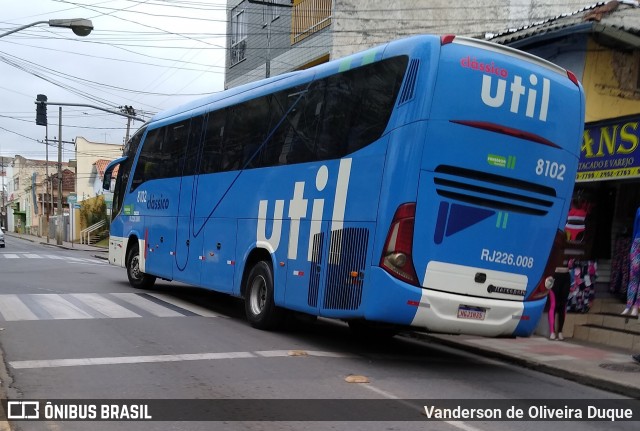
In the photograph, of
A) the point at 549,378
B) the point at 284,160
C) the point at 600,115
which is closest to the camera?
the point at 549,378

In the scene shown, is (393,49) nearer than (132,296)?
Yes

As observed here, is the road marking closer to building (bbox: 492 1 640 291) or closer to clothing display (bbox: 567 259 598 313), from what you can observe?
clothing display (bbox: 567 259 598 313)

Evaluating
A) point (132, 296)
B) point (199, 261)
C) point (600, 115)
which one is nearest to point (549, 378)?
point (600, 115)

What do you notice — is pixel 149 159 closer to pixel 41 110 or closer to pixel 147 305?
pixel 147 305

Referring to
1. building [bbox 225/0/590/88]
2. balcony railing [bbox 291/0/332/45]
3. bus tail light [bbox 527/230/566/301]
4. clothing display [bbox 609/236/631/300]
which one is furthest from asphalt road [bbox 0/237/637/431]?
balcony railing [bbox 291/0/332/45]

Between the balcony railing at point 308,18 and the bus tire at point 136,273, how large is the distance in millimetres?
9787

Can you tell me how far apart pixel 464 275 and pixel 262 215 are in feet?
11.9

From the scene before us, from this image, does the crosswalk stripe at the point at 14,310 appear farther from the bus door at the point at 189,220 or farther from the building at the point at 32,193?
the building at the point at 32,193

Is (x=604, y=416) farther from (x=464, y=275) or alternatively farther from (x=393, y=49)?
(x=393, y=49)

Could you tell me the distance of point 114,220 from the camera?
16328mm

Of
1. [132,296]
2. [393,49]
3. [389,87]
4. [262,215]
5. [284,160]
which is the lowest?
[132,296]

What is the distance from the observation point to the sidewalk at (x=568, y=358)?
7727 mm

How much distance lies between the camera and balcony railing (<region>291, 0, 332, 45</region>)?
2034 cm

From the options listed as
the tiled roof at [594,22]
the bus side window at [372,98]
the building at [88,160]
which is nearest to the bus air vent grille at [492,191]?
the bus side window at [372,98]
